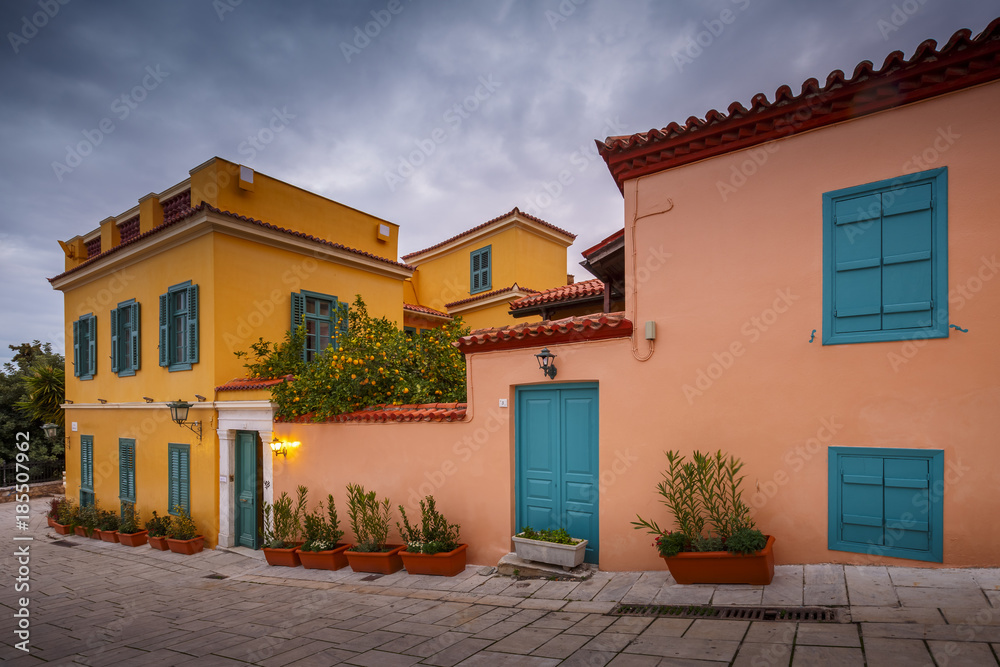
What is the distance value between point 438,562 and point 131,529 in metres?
9.50

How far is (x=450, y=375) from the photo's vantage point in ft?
33.2

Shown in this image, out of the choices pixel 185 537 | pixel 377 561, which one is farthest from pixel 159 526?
pixel 377 561

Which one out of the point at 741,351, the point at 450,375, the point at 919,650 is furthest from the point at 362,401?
the point at 919,650

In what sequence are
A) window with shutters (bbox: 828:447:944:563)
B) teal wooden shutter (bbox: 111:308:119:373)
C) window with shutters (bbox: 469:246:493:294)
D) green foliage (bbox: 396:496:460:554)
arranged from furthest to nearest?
window with shutters (bbox: 469:246:493:294) < teal wooden shutter (bbox: 111:308:119:373) < green foliage (bbox: 396:496:460:554) < window with shutters (bbox: 828:447:944:563)

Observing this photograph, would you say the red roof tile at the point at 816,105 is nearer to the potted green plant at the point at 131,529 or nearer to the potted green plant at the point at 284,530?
the potted green plant at the point at 284,530

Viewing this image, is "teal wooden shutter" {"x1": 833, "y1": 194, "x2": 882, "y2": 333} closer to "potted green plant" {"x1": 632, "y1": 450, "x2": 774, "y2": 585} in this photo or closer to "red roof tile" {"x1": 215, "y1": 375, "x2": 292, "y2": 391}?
"potted green plant" {"x1": 632, "y1": 450, "x2": 774, "y2": 585}

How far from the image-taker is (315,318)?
41.4ft

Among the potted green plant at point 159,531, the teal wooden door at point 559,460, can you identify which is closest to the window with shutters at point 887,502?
the teal wooden door at point 559,460

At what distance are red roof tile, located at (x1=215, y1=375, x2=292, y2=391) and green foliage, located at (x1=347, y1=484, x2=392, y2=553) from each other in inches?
109

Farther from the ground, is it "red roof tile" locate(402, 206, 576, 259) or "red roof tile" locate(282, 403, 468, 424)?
"red roof tile" locate(402, 206, 576, 259)

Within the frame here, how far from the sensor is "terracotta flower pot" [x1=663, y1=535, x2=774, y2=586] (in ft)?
16.9

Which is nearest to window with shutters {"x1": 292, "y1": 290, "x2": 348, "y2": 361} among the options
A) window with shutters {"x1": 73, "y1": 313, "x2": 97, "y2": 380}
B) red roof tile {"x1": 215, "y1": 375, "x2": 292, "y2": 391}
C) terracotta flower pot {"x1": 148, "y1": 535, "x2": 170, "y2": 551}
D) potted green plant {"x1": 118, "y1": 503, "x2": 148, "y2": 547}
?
red roof tile {"x1": 215, "y1": 375, "x2": 292, "y2": 391}

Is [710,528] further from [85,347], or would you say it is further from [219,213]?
[85,347]

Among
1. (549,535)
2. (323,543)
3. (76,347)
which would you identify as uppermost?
(76,347)
